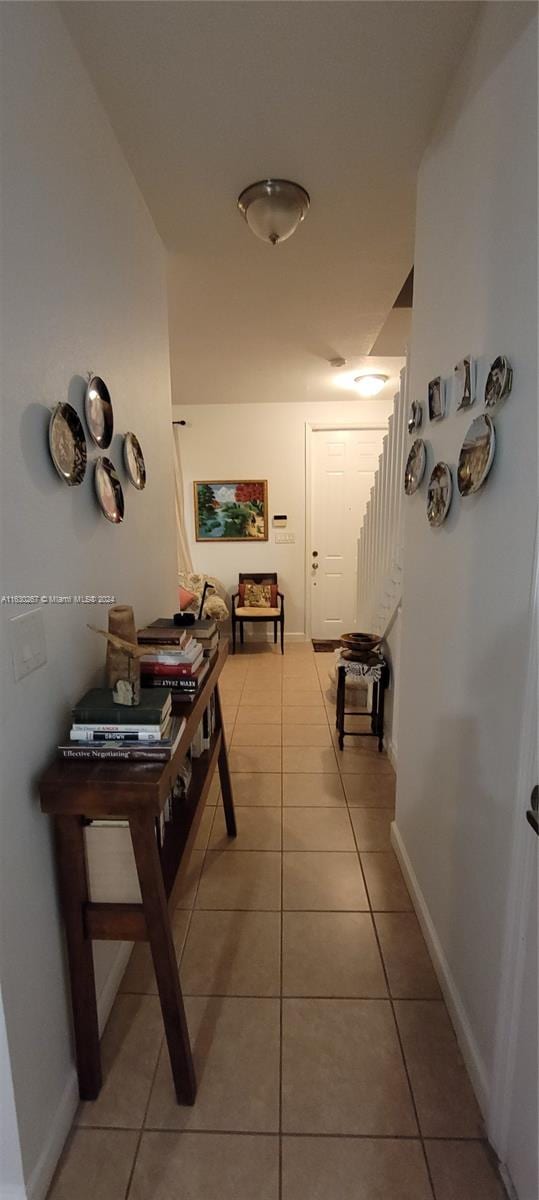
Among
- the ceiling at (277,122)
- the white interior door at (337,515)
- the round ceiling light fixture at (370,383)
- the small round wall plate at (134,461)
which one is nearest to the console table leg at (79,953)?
the small round wall plate at (134,461)

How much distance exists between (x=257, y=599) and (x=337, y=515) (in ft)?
4.05

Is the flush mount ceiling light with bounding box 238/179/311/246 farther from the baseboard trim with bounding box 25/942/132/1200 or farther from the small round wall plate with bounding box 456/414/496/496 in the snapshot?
the baseboard trim with bounding box 25/942/132/1200

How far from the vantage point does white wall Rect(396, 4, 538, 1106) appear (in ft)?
3.18

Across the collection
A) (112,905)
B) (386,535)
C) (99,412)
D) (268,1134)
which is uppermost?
(99,412)

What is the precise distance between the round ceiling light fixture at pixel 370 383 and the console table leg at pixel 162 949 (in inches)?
155

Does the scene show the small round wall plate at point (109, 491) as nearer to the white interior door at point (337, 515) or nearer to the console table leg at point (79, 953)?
the console table leg at point (79, 953)

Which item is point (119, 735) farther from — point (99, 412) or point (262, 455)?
point (262, 455)

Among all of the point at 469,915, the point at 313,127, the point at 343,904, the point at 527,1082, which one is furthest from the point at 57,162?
the point at 343,904

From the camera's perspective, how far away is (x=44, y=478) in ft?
3.47

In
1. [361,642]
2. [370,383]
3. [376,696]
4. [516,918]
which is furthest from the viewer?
[370,383]

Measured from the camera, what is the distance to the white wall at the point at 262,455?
5.08m

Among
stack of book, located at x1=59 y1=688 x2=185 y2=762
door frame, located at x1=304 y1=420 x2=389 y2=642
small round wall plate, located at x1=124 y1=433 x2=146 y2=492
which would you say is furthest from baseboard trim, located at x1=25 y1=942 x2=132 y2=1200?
door frame, located at x1=304 y1=420 x2=389 y2=642

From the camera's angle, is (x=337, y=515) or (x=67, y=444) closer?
(x=67, y=444)

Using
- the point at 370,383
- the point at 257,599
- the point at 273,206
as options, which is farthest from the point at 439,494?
the point at 257,599
